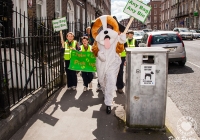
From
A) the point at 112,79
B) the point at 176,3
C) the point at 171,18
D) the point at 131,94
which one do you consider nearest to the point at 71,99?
the point at 112,79

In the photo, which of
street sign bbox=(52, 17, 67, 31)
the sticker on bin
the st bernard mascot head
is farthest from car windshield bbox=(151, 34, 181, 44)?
the sticker on bin

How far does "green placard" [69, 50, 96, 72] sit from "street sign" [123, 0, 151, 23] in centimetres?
204

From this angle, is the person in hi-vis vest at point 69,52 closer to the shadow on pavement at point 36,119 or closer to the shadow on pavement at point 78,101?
the shadow on pavement at point 78,101

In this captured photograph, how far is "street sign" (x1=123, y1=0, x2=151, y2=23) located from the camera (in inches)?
185

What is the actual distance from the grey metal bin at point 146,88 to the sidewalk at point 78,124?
204 millimetres

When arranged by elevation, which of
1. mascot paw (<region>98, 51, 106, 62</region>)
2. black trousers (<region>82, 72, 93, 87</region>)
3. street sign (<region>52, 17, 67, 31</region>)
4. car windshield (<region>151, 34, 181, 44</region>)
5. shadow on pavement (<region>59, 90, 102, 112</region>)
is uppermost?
street sign (<region>52, 17, 67, 31</region>)

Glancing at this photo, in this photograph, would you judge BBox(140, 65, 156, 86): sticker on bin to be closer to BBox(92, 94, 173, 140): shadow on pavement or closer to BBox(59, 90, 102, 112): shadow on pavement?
BBox(92, 94, 173, 140): shadow on pavement

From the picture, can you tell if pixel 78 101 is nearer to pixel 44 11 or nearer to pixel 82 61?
pixel 82 61

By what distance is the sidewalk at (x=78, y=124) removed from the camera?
12.5 feet

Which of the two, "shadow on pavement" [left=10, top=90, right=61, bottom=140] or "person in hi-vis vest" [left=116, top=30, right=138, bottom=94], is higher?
"person in hi-vis vest" [left=116, top=30, right=138, bottom=94]

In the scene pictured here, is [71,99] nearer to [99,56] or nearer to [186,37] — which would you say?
[99,56]

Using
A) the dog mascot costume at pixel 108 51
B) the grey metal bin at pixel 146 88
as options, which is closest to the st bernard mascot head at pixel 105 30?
the dog mascot costume at pixel 108 51

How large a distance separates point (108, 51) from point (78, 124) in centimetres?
159

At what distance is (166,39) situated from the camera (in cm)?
1020
